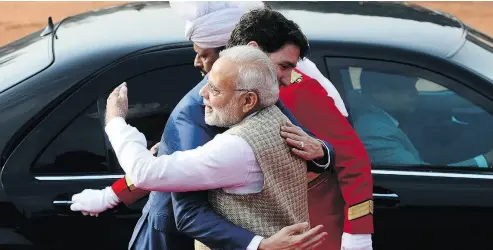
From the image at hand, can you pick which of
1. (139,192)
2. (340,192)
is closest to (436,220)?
(340,192)

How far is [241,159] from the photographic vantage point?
2.84m

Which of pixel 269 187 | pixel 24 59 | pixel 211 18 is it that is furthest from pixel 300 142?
pixel 24 59

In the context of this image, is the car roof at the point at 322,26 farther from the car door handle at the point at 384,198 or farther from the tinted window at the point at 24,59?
the car door handle at the point at 384,198

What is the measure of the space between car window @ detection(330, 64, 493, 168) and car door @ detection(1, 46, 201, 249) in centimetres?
71

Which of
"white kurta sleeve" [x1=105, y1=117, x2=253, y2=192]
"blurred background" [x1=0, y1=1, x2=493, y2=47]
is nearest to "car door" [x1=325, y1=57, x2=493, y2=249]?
"white kurta sleeve" [x1=105, y1=117, x2=253, y2=192]

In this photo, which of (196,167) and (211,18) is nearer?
(196,167)

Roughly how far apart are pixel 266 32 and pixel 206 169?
0.57m

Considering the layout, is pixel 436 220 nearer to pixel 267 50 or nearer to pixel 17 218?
pixel 267 50

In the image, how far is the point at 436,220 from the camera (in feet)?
13.4

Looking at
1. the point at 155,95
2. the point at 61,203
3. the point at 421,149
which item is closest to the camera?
the point at 61,203

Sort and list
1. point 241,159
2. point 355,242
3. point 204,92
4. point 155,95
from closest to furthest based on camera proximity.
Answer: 1. point 241,159
2. point 204,92
3. point 355,242
4. point 155,95

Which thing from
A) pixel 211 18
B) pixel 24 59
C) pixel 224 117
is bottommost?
pixel 224 117

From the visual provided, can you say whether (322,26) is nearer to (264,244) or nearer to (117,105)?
(117,105)

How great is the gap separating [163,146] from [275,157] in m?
0.39
